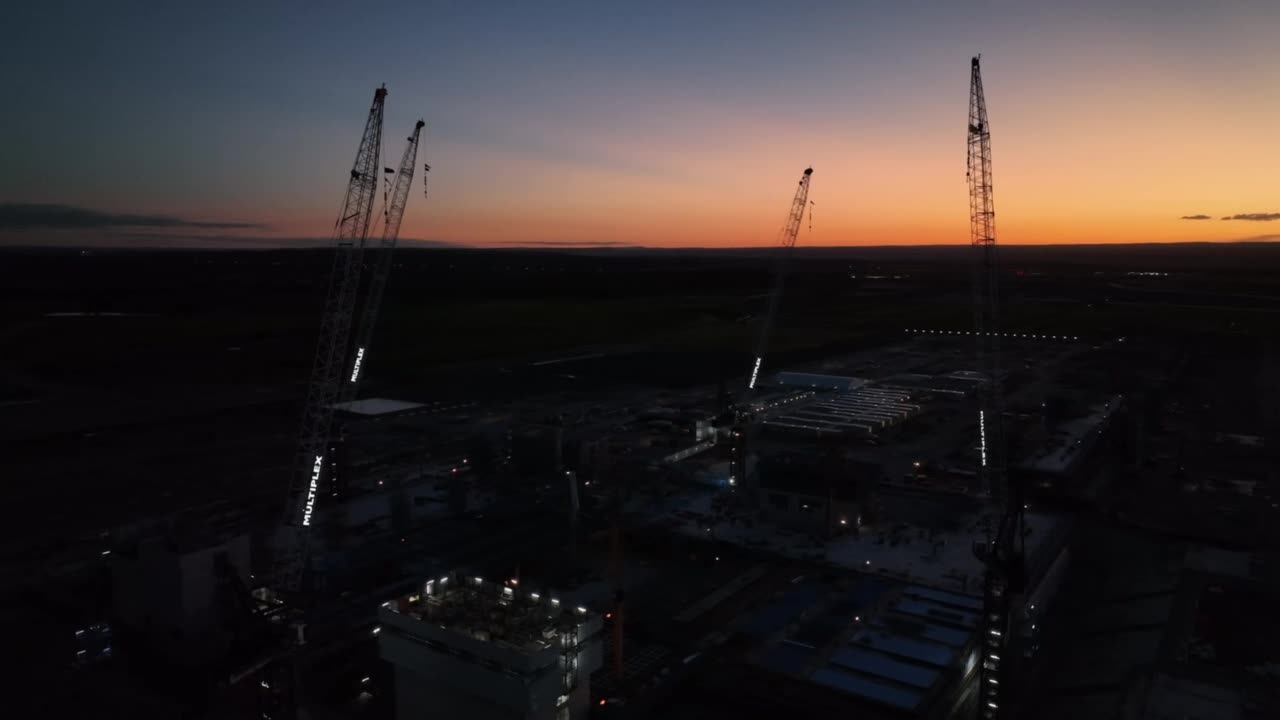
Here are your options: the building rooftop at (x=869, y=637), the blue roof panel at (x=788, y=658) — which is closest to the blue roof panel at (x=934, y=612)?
the building rooftop at (x=869, y=637)

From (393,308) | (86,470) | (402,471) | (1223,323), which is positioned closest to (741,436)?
(402,471)

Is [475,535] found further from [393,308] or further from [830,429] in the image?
[393,308]

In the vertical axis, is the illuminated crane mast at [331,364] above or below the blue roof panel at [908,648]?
above

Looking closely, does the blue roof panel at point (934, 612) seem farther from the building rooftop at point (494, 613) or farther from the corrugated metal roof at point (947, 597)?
the building rooftop at point (494, 613)

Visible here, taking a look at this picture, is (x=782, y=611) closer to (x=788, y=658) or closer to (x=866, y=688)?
(x=788, y=658)

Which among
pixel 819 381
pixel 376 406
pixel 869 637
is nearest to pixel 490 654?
pixel 869 637

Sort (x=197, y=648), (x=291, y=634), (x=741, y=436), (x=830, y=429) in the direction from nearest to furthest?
(x=291, y=634) → (x=197, y=648) → (x=741, y=436) → (x=830, y=429)

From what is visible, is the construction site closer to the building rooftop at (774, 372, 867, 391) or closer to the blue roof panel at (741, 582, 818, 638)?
the blue roof panel at (741, 582, 818, 638)

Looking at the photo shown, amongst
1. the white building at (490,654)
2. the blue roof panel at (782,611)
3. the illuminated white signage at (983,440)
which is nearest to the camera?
the white building at (490,654)

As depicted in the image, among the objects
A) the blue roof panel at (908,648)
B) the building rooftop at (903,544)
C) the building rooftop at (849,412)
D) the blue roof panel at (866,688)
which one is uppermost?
the building rooftop at (849,412)
